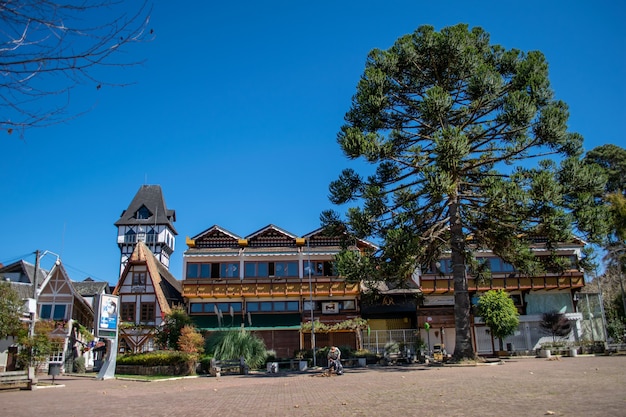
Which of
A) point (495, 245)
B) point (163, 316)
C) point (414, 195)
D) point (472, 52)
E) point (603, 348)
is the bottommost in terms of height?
point (603, 348)

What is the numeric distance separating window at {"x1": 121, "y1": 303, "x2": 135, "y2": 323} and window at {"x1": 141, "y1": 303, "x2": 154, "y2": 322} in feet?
2.56

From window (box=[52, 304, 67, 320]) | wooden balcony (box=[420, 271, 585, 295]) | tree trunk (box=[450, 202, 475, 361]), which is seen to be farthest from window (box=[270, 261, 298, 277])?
window (box=[52, 304, 67, 320])

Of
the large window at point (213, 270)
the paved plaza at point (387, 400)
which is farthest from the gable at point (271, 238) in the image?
the paved plaza at point (387, 400)

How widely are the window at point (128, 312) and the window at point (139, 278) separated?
1.78 meters

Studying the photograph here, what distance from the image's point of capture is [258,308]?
133 feet

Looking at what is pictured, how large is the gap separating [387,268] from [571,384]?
11.7m

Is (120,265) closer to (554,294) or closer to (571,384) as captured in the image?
(554,294)

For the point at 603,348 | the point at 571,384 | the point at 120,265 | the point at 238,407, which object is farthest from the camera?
the point at 120,265

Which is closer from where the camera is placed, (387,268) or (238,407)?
(238,407)

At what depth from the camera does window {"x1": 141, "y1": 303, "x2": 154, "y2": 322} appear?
4106 cm

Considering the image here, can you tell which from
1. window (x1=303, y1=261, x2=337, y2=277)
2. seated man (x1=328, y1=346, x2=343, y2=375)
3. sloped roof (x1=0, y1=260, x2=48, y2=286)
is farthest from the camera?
sloped roof (x1=0, y1=260, x2=48, y2=286)

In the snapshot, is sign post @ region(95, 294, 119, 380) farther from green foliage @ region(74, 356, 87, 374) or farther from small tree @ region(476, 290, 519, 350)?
small tree @ region(476, 290, 519, 350)

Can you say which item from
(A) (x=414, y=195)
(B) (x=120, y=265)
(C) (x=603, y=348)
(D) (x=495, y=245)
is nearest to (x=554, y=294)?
(C) (x=603, y=348)

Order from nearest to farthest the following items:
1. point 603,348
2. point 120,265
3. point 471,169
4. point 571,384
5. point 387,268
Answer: point 571,384 < point 387,268 < point 471,169 < point 603,348 < point 120,265
